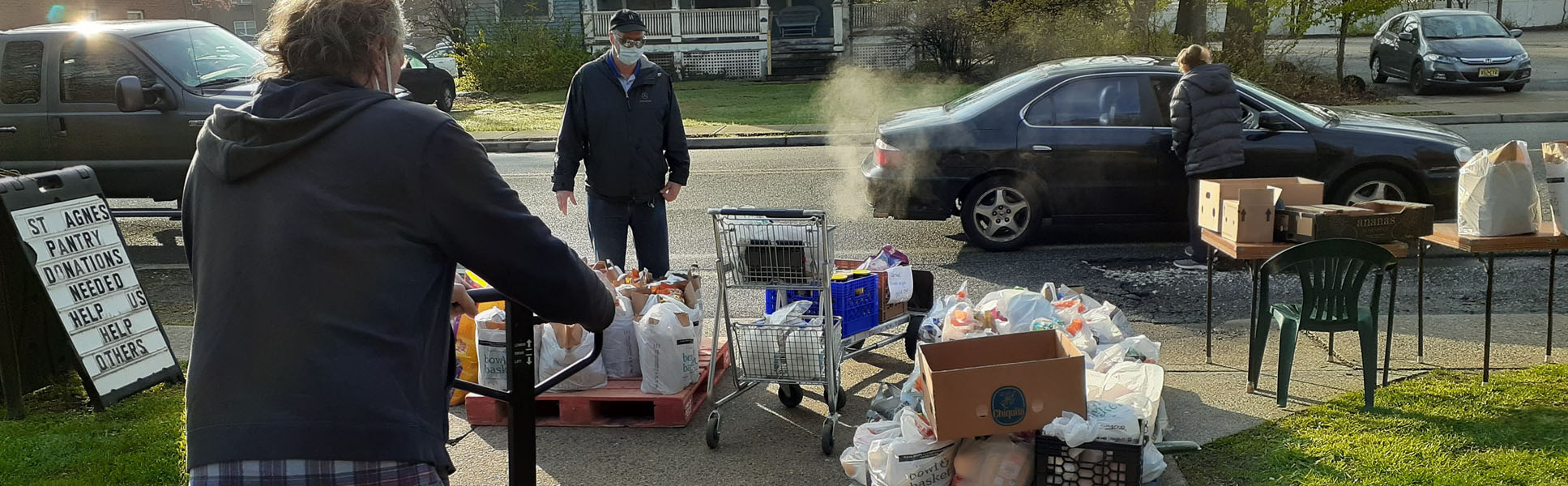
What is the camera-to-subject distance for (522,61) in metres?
27.3

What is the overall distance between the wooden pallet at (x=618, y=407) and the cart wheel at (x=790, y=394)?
35cm

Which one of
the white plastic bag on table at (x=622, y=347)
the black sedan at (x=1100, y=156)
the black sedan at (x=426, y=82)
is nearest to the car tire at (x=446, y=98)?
the black sedan at (x=426, y=82)

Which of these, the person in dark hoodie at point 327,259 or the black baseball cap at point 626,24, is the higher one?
the black baseball cap at point 626,24

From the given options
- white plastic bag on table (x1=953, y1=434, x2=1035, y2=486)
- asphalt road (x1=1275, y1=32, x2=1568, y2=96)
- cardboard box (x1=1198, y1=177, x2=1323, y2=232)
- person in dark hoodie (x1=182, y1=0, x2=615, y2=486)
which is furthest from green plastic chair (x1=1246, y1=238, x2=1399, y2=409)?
asphalt road (x1=1275, y1=32, x2=1568, y2=96)

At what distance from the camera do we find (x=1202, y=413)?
502 centimetres

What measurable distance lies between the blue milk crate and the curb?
409 inches

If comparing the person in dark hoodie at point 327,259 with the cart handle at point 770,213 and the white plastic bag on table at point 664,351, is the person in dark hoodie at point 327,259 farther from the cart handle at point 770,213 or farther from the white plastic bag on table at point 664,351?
the white plastic bag on table at point 664,351

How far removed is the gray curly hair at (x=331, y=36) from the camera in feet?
6.91

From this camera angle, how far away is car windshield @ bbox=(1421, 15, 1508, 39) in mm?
20719

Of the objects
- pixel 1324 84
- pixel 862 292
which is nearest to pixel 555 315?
pixel 862 292

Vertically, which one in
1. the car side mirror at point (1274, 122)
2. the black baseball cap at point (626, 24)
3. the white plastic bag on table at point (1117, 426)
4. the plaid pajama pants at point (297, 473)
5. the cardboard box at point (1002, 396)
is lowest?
the white plastic bag on table at point (1117, 426)

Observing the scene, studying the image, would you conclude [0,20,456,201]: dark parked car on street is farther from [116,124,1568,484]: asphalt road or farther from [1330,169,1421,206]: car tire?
[1330,169,1421,206]: car tire

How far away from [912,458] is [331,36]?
8.32 feet

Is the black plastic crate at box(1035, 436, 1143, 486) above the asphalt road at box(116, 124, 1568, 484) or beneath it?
above
